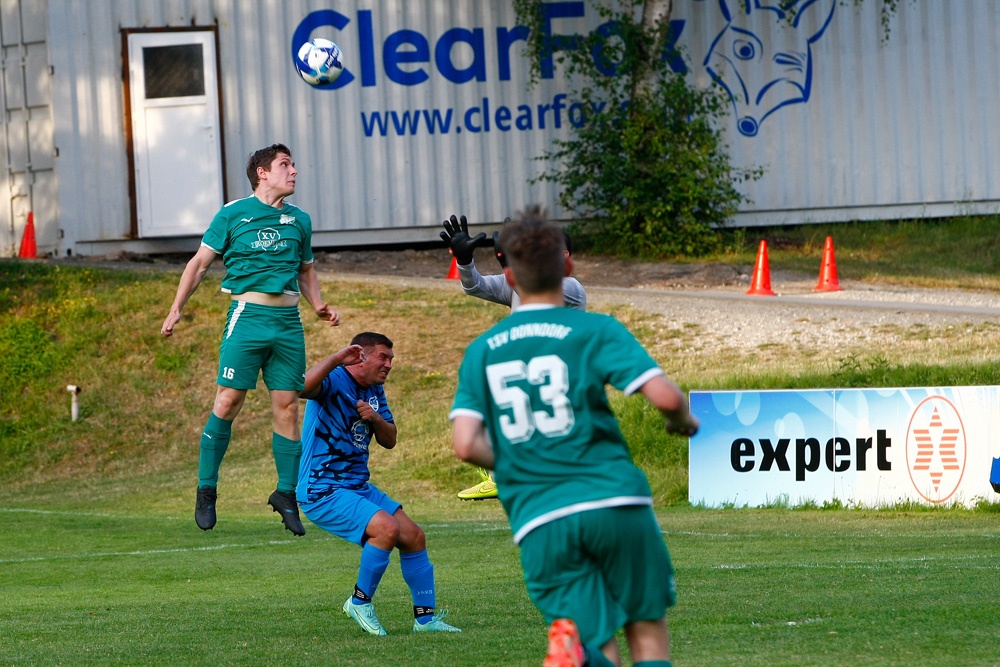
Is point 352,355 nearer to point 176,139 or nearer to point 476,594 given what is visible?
point 476,594

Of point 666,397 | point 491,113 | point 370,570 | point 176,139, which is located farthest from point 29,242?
point 666,397

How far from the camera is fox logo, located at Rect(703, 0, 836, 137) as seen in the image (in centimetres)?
2562

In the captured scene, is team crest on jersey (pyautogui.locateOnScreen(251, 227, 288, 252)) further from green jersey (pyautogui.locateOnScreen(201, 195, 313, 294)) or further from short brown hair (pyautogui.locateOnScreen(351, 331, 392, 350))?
short brown hair (pyautogui.locateOnScreen(351, 331, 392, 350))

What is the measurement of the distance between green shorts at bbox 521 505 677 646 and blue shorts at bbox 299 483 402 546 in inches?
128

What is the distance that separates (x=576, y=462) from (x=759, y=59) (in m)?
22.8

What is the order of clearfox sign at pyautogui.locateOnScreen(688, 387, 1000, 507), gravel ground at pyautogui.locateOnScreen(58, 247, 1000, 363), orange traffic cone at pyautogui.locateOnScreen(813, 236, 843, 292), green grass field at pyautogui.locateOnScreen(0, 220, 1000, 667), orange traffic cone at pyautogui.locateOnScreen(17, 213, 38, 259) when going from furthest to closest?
1. orange traffic cone at pyautogui.locateOnScreen(17, 213, 38, 259)
2. orange traffic cone at pyautogui.locateOnScreen(813, 236, 843, 292)
3. gravel ground at pyautogui.locateOnScreen(58, 247, 1000, 363)
4. clearfox sign at pyautogui.locateOnScreen(688, 387, 1000, 507)
5. green grass field at pyautogui.locateOnScreen(0, 220, 1000, 667)

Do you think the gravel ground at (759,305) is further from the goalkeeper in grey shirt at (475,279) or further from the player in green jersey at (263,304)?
the player in green jersey at (263,304)

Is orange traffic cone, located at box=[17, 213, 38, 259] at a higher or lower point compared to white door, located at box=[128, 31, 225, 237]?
lower

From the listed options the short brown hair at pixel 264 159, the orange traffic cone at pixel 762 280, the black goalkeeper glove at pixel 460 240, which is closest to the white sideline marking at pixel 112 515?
the short brown hair at pixel 264 159

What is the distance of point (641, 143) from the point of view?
78.0 feet

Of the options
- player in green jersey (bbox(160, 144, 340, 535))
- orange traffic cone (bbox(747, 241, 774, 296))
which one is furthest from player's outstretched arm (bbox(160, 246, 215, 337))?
orange traffic cone (bbox(747, 241, 774, 296))

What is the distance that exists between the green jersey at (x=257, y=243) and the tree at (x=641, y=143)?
1493cm

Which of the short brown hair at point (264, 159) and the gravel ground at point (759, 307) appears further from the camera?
the gravel ground at point (759, 307)

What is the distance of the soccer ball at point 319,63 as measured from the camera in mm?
11016
